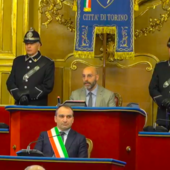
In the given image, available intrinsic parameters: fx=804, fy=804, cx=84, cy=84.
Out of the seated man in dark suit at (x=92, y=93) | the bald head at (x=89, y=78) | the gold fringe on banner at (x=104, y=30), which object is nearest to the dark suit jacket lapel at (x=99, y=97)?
the seated man in dark suit at (x=92, y=93)

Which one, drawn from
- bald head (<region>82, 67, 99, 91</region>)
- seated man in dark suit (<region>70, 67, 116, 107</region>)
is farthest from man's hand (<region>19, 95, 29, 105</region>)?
bald head (<region>82, 67, 99, 91</region>)

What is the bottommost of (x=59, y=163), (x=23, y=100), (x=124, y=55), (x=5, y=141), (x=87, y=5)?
(x=59, y=163)

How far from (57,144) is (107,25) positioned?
3.19 m

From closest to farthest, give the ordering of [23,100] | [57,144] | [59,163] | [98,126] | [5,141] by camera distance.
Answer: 1. [59,163]
2. [57,144]
3. [98,126]
4. [5,141]
5. [23,100]

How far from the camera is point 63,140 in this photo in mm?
8422

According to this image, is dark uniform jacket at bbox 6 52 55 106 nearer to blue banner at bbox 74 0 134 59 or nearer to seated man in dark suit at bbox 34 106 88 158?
blue banner at bbox 74 0 134 59

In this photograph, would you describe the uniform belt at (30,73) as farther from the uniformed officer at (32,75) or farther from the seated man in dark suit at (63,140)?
the seated man in dark suit at (63,140)

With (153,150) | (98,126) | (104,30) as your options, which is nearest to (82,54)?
(104,30)

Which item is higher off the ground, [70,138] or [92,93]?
[92,93]

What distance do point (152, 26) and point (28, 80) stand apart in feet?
6.60

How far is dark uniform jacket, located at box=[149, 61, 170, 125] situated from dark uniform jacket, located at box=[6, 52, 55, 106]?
1.35 m

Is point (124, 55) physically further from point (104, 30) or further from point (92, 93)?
point (92, 93)

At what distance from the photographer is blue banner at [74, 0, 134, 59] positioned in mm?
11148

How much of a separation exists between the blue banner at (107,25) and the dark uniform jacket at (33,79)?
57cm
